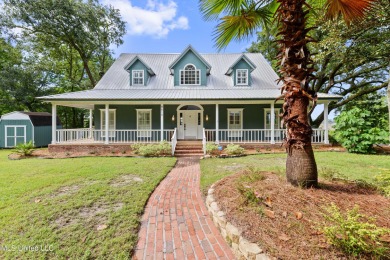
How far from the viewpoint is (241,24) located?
16.6 feet

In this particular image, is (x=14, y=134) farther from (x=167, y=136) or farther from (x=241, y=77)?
(x=241, y=77)

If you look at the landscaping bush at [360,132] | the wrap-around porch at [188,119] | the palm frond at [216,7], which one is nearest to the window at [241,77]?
the wrap-around porch at [188,119]

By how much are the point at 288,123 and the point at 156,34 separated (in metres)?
19.3

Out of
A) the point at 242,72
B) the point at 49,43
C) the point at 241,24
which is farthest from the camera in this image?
the point at 49,43

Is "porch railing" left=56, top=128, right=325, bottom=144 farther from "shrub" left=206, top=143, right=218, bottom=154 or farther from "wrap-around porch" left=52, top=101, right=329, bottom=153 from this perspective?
"shrub" left=206, top=143, right=218, bottom=154

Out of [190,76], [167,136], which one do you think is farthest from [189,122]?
[190,76]

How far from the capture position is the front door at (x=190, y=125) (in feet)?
49.3

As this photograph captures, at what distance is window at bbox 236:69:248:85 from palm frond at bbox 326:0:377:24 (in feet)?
36.8

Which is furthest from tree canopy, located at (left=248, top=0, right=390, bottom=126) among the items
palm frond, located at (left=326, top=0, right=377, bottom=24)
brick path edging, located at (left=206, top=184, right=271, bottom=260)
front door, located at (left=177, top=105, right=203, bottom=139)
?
front door, located at (left=177, top=105, right=203, bottom=139)

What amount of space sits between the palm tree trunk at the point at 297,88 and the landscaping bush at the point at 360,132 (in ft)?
32.1

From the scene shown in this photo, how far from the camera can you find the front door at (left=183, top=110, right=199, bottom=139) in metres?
15.0

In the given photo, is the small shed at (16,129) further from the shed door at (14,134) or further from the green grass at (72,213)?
the green grass at (72,213)

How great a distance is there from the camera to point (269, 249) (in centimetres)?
227

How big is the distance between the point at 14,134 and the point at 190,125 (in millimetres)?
15737
